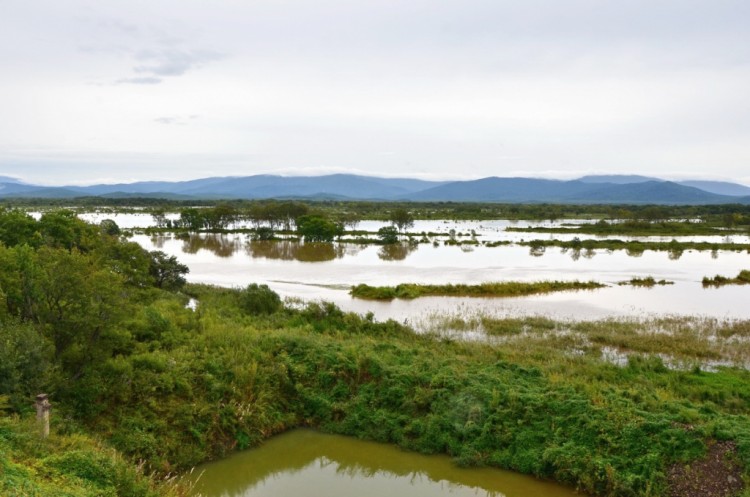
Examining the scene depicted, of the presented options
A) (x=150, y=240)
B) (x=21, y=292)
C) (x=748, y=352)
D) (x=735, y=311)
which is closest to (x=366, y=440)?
(x=21, y=292)

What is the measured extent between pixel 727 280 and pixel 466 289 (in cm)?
2029

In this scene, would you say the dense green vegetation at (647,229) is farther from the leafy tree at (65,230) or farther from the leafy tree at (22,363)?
the leafy tree at (22,363)

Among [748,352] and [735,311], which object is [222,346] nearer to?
[748,352]

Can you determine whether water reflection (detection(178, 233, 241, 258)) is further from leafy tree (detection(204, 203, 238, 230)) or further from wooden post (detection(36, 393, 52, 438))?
wooden post (detection(36, 393, 52, 438))

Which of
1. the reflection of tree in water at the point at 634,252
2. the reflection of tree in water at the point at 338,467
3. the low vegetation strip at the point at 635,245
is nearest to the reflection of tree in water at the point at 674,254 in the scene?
the low vegetation strip at the point at 635,245

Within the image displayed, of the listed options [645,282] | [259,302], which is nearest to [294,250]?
[259,302]

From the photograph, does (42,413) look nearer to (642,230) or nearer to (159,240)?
(159,240)

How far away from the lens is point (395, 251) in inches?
2312

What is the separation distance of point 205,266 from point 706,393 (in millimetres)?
40317

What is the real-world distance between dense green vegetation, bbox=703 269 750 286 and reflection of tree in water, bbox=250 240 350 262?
106 ft

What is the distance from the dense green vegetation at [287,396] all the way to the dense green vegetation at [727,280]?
20037 mm

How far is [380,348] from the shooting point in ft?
60.4

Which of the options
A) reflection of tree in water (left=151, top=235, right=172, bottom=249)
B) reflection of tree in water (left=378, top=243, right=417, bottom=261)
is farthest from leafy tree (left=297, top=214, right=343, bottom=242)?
reflection of tree in water (left=151, top=235, right=172, bottom=249)

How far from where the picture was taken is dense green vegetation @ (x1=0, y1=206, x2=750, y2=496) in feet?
37.4
